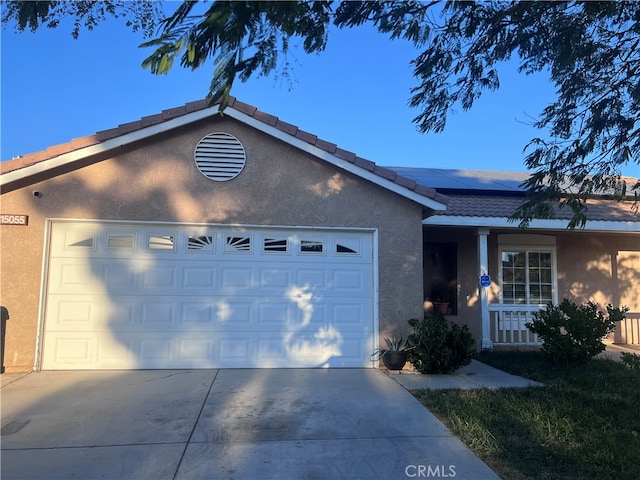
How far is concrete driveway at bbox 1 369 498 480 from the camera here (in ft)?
13.0

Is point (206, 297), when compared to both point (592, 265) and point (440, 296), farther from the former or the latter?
point (592, 265)

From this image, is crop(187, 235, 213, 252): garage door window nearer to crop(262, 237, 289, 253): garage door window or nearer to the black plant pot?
crop(262, 237, 289, 253): garage door window

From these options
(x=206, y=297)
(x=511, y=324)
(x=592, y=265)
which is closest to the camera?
(x=206, y=297)

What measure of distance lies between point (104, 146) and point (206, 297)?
3.00m

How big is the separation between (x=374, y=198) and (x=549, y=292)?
6076 mm

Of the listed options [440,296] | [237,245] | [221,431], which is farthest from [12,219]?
[440,296]

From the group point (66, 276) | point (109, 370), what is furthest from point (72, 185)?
point (109, 370)

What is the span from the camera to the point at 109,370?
7.55 metres

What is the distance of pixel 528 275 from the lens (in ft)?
37.4

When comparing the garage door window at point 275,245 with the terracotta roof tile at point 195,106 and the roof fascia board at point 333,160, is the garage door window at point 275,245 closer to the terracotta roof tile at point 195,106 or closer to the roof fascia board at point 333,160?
the roof fascia board at point 333,160

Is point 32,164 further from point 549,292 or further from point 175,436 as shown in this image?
point 549,292

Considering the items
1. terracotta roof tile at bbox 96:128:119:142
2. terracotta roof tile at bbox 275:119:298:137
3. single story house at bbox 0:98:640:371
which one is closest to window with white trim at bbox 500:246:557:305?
single story house at bbox 0:98:640:371

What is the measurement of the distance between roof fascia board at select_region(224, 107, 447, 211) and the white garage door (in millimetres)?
1057

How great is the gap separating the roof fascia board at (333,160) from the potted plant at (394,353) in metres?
2.50
